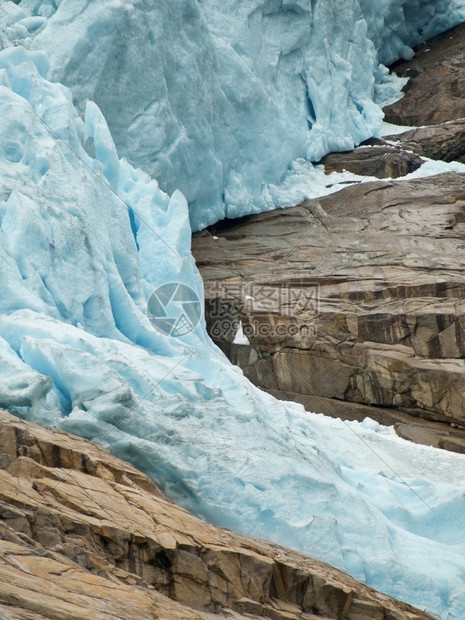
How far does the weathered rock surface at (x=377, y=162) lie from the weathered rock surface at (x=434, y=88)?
1.75 metres

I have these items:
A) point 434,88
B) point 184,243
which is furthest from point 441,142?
point 184,243

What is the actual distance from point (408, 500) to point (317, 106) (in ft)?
36.1

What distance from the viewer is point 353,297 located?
15.2 meters

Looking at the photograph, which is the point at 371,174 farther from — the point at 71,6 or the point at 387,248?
the point at 71,6

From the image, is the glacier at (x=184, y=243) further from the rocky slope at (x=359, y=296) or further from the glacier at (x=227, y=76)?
the rocky slope at (x=359, y=296)

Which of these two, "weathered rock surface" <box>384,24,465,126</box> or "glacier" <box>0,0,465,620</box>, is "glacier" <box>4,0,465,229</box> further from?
"weathered rock surface" <box>384,24,465,126</box>

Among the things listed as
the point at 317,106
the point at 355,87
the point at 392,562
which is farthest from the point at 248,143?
the point at 392,562

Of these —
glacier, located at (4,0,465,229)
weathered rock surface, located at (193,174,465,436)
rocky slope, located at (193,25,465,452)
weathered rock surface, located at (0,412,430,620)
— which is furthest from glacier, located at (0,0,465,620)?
weathered rock surface, located at (193,174,465,436)

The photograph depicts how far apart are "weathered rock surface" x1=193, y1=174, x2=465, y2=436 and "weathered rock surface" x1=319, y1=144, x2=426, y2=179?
0.86 metres

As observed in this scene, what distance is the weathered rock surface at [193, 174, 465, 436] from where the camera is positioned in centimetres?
1410

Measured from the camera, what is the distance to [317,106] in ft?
61.8

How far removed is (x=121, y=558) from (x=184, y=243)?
7.59 metres

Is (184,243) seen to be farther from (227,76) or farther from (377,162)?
(377,162)

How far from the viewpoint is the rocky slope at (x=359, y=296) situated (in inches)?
550
